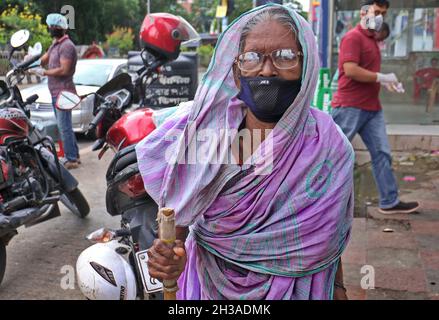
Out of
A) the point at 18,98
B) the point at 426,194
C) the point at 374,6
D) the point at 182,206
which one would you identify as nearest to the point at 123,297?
the point at 182,206

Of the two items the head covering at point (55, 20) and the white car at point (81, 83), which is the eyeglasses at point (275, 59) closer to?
the head covering at point (55, 20)

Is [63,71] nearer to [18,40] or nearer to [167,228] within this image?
[18,40]

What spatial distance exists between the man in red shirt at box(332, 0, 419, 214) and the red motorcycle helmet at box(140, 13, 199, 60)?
4.29 feet

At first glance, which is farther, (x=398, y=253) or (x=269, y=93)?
(x=398, y=253)

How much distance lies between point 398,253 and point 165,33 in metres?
2.19

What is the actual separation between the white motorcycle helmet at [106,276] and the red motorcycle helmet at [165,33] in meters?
1.45

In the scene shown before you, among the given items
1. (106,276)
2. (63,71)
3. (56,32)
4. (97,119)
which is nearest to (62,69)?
(63,71)

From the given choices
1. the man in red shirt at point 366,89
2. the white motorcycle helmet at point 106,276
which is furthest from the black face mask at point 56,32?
the white motorcycle helmet at point 106,276

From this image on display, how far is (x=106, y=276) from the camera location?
95.2 inches

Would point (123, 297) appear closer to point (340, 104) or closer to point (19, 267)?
point (19, 267)

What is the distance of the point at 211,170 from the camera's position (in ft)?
4.80

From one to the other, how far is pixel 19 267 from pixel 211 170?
2578mm
